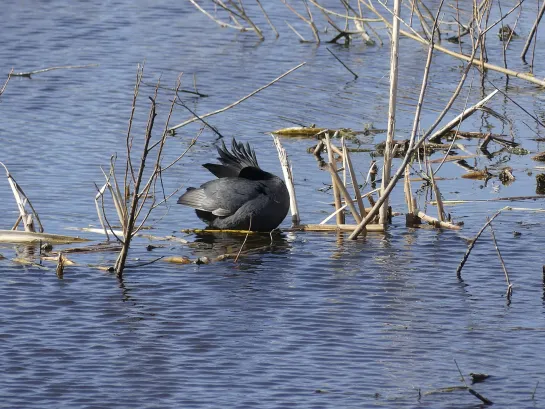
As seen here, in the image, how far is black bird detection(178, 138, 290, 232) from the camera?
35.3ft

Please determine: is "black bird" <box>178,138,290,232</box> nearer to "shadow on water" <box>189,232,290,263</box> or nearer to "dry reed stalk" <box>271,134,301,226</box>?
"shadow on water" <box>189,232,290,263</box>

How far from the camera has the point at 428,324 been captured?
8484 mm

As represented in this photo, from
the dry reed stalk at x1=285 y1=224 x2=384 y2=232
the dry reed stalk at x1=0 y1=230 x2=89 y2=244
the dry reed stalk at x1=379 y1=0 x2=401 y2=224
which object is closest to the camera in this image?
the dry reed stalk at x1=379 y1=0 x2=401 y2=224

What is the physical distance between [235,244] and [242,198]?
17.8 inches

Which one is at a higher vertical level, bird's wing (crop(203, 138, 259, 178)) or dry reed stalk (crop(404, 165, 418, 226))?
bird's wing (crop(203, 138, 259, 178))

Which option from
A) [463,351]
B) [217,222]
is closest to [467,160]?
[217,222]

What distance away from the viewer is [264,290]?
9250 millimetres

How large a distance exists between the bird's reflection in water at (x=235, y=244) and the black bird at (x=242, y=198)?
3.5 inches

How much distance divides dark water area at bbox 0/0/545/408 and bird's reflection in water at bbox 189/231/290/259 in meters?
0.03

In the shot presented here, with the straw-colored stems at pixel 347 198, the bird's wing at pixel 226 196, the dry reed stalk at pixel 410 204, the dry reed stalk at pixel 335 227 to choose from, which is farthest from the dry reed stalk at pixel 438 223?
the bird's wing at pixel 226 196

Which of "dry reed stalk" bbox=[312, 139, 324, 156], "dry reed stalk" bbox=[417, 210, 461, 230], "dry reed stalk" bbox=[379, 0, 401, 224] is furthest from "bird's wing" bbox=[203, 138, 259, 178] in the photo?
"dry reed stalk" bbox=[312, 139, 324, 156]

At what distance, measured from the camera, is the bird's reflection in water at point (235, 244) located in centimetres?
1039

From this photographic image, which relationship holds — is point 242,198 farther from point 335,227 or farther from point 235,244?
point 335,227

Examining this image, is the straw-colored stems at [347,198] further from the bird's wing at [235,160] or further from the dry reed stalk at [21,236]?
the dry reed stalk at [21,236]
